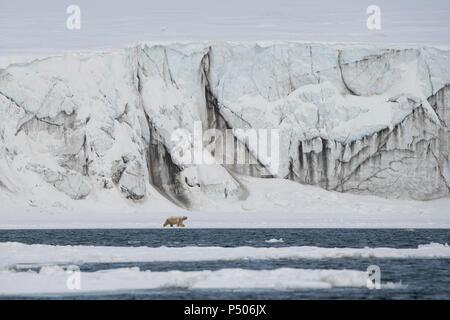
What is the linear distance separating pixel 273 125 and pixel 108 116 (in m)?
13.1

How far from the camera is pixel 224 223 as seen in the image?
56281mm

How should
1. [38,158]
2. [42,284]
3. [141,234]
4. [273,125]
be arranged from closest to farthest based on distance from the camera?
1. [42,284]
2. [141,234]
3. [38,158]
4. [273,125]

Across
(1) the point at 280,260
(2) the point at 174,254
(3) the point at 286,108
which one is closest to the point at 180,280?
(1) the point at 280,260

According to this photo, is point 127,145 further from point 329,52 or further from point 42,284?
point 42,284

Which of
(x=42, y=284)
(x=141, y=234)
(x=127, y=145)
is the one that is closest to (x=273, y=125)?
(x=127, y=145)

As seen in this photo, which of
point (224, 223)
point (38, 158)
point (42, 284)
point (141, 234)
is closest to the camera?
point (42, 284)

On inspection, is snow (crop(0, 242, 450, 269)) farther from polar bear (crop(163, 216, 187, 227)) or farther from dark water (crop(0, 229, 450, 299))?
polar bear (crop(163, 216, 187, 227))

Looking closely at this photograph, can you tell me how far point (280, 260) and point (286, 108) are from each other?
40.7 meters

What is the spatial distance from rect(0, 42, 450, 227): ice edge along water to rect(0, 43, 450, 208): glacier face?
79 millimetres

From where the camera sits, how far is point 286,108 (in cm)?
6894

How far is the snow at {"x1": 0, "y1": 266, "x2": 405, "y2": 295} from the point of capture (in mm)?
22141

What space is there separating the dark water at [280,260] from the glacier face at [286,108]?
17.6m

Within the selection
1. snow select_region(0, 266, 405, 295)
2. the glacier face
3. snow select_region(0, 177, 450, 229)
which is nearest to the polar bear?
snow select_region(0, 177, 450, 229)
